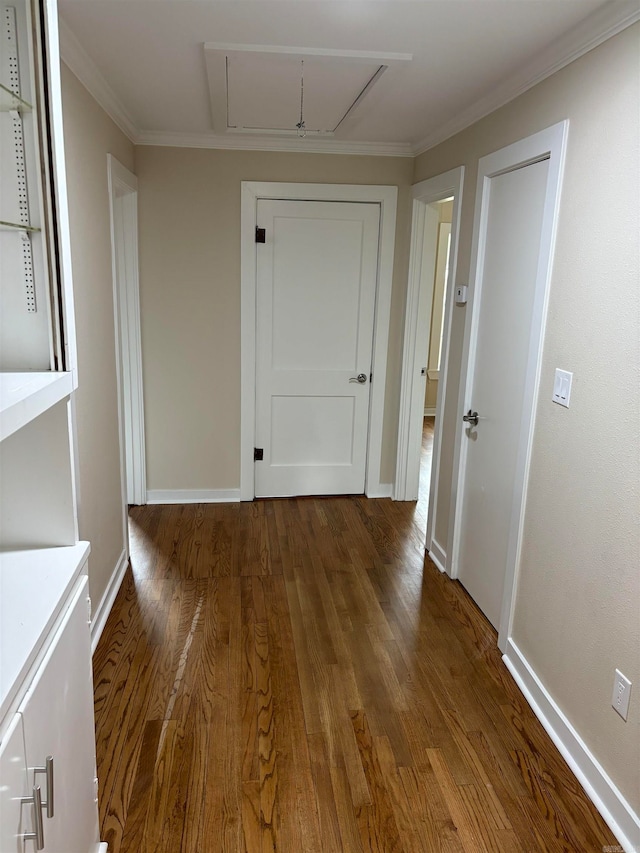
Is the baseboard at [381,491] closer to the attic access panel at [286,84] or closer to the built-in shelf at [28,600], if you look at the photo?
the attic access panel at [286,84]

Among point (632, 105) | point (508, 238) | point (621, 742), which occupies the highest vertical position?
point (632, 105)

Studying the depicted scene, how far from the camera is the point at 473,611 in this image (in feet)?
9.73

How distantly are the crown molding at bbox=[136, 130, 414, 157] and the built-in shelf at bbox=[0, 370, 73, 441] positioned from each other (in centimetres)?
283

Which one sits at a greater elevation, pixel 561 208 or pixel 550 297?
pixel 561 208

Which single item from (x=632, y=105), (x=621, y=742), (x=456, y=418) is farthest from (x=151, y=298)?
(x=621, y=742)

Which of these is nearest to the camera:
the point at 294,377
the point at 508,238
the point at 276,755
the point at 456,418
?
the point at 276,755

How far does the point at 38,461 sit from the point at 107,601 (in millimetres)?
1742

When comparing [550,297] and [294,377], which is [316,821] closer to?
[550,297]

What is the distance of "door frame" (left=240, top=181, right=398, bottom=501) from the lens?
381 cm

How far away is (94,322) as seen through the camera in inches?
104

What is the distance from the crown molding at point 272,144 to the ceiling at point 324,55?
11.3 inches

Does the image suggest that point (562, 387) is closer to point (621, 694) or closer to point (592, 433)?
point (592, 433)

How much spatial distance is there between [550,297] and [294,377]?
214 cm

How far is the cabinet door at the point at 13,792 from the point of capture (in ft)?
3.01
